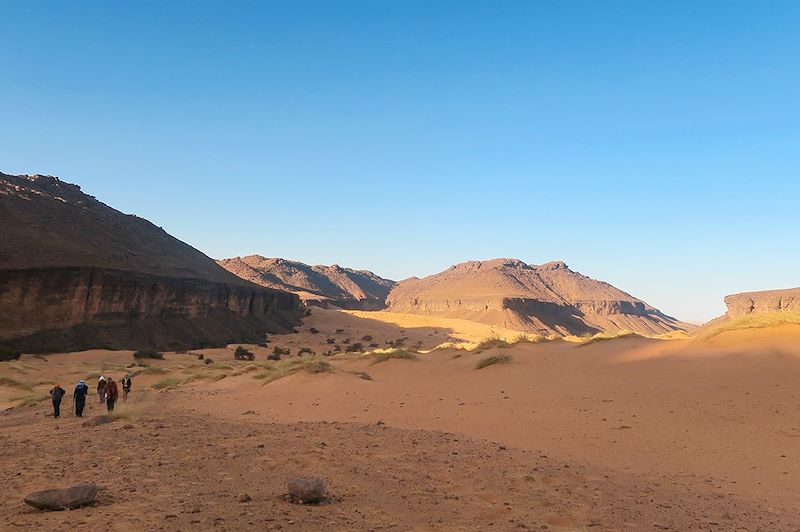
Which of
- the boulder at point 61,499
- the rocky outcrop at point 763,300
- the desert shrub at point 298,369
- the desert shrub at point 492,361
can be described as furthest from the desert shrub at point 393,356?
the rocky outcrop at point 763,300

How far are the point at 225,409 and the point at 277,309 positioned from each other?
60.4 metres

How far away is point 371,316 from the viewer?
90812mm

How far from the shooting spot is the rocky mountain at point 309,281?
4975 inches

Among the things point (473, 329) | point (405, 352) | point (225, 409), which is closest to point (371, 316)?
point (473, 329)

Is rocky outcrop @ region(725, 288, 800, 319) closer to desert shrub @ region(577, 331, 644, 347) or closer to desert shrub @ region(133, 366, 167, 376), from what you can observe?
desert shrub @ region(577, 331, 644, 347)

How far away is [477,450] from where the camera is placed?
24.6 feet

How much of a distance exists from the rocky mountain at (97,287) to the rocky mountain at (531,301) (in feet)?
194

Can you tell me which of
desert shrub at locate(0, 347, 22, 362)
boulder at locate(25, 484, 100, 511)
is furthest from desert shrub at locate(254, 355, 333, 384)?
desert shrub at locate(0, 347, 22, 362)

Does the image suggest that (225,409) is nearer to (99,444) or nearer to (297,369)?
(297,369)

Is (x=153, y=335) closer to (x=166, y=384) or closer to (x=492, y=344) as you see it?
(x=166, y=384)

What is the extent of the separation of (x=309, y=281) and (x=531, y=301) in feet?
231

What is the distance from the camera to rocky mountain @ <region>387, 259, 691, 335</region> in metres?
109

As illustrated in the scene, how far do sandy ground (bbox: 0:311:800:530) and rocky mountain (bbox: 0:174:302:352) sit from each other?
26.4 meters

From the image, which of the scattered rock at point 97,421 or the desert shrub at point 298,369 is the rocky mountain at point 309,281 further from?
the scattered rock at point 97,421
